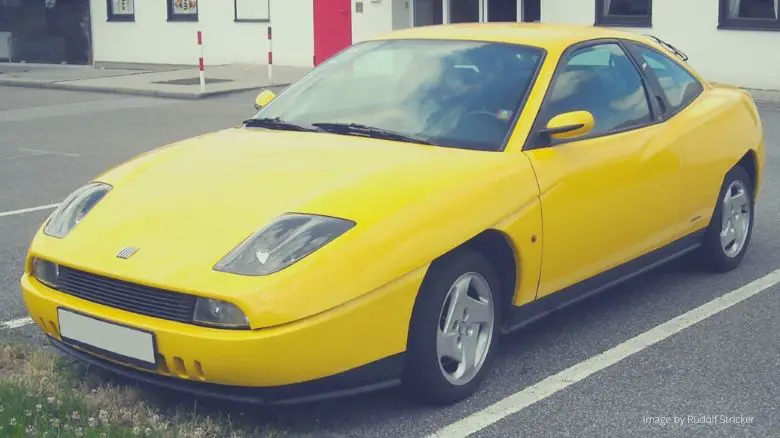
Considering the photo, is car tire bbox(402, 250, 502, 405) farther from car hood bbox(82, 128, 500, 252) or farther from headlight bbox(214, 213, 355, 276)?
headlight bbox(214, 213, 355, 276)

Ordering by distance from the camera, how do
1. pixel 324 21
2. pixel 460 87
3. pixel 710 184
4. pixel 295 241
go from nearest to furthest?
pixel 295 241
pixel 460 87
pixel 710 184
pixel 324 21

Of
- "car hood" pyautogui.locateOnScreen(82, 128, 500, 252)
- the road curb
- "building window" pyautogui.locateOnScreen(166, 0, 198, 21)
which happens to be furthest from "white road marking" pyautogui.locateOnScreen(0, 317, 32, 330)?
"building window" pyautogui.locateOnScreen(166, 0, 198, 21)

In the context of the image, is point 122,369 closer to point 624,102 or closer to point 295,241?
point 295,241

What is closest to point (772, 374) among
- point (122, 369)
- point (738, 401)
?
point (738, 401)

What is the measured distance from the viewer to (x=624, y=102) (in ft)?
18.7

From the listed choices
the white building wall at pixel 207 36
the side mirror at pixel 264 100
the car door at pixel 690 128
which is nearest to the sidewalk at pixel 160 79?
the white building wall at pixel 207 36

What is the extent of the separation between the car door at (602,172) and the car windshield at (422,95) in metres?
0.19

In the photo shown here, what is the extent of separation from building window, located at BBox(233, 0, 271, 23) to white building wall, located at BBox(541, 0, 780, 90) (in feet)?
29.1

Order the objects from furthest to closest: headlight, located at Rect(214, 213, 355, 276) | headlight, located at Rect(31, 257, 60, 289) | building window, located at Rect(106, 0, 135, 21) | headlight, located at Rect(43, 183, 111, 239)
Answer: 1. building window, located at Rect(106, 0, 135, 21)
2. headlight, located at Rect(43, 183, 111, 239)
3. headlight, located at Rect(31, 257, 60, 289)
4. headlight, located at Rect(214, 213, 355, 276)

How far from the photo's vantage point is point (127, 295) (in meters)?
4.15

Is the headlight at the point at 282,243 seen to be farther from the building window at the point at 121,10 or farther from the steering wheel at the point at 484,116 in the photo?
the building window at the point at 121,10

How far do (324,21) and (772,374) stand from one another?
63.8 ft

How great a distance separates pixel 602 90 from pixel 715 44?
1361cm

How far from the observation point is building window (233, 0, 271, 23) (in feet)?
81.0
